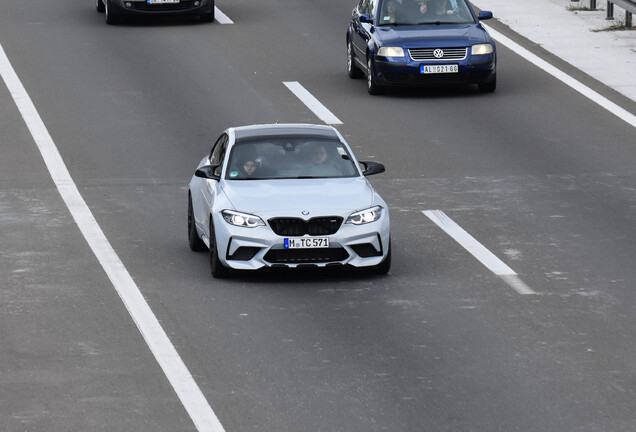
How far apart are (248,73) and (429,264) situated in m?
13.4

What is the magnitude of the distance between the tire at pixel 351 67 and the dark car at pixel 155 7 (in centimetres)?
605

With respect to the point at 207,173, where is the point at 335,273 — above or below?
below

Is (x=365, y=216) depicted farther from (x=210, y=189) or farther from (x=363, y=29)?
(x=363, y=29)

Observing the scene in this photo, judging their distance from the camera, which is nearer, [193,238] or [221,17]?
[193,238]

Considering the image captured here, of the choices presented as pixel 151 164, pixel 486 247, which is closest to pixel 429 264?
pixel 486 247

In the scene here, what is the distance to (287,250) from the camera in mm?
15570

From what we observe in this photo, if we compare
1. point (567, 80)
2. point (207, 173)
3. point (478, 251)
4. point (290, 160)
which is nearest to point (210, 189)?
point (207, 173)

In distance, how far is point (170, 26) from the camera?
34.8 metres

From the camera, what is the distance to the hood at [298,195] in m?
15.6

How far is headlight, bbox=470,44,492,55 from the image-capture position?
26.8 metres

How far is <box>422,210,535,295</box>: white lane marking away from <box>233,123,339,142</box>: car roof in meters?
1.78

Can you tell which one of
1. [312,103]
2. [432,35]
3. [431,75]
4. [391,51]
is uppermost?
[432,35]

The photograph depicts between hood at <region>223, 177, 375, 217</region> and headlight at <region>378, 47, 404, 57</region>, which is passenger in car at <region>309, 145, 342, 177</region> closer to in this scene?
hood at <region>223, 177, 375, 217</region>

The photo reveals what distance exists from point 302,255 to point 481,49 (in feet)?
39.1
